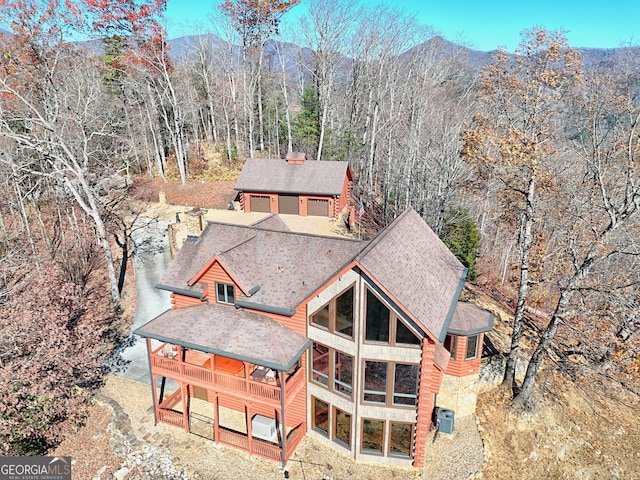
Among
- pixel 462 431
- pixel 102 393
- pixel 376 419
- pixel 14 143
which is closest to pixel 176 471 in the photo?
pixel 102 393

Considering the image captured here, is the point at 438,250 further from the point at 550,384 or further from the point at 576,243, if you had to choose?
the point at 550,384

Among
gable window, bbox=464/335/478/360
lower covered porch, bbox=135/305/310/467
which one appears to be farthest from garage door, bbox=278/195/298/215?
gable window, bbox=464/335/478/360

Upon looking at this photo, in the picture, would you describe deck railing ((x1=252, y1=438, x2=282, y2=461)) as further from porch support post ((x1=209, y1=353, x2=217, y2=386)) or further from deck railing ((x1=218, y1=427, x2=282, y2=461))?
porch support post ((x1=209, y1=353, x2=217, y2=386))

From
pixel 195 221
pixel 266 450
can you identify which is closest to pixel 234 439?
pixel 266 450

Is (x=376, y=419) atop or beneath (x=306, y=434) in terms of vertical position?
atop

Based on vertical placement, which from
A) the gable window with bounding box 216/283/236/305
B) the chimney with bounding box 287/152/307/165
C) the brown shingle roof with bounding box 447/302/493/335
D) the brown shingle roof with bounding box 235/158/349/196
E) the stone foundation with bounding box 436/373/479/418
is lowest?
the stone foundation with bounding box 436/373/479/418

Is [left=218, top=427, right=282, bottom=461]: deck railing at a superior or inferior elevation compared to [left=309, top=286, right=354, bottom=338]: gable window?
inferior
